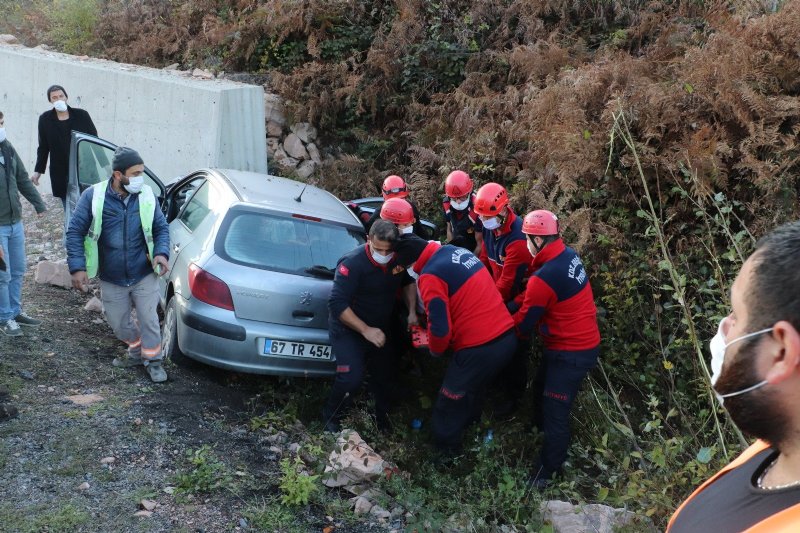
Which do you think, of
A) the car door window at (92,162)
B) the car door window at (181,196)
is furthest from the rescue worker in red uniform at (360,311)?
the car door window at (92,162)

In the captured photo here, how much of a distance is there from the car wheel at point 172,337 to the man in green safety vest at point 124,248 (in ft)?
0.55

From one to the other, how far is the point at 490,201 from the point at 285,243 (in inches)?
63.2

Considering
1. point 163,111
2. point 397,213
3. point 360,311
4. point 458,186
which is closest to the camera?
point 360,311

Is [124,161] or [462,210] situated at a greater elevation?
[124,161]

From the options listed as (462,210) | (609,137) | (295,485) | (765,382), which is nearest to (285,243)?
(462,210)

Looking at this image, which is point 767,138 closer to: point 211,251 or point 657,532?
point 657,532

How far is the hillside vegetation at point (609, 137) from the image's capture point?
5086 millimetres

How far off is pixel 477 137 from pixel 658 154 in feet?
7.96

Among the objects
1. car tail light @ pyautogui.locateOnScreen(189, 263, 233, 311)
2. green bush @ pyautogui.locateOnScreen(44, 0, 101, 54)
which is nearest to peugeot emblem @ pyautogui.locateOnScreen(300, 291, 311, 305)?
car tail light @ pyautogui.locateOnScreen(189, 263, 233, 311)

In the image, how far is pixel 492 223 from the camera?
5.80 m

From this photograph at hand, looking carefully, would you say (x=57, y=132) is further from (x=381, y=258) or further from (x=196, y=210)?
(x=381, y=258)

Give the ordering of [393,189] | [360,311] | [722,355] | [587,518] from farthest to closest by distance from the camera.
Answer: [393,189]
[360,311]
[587,518]
[722,355]

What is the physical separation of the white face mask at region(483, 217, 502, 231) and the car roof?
3.47 ft

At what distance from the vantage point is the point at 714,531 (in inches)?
55.5
